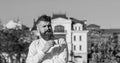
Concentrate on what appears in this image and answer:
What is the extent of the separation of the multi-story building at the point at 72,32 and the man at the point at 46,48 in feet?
206

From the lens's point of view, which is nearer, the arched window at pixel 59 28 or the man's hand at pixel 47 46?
the man's hand at pixel 47 46

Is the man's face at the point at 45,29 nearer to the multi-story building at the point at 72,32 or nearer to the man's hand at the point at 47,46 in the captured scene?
the man's hand at the point at 47,46

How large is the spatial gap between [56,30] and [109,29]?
36586 mm

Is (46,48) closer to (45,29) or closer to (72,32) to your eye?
(45,29)

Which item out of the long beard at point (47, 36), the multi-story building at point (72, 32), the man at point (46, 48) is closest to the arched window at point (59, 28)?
the multi-story building at point (72, 32)

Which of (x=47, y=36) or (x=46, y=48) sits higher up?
(x=47, y=36)

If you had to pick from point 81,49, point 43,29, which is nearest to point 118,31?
point 81,49

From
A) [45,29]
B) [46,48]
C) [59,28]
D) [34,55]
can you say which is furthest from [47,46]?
[59,28]

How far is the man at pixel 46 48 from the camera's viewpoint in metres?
5.56

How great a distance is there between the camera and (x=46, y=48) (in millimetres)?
5609

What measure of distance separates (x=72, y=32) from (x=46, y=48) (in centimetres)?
6525

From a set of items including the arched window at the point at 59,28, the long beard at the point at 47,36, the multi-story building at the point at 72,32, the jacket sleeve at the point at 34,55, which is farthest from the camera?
the multi-story building at the point at 72,32

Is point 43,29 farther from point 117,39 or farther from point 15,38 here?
point 117,39

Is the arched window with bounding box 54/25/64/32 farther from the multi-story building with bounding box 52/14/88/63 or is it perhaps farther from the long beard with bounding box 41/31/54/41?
the long beard with bounding box 41/31/54/41
